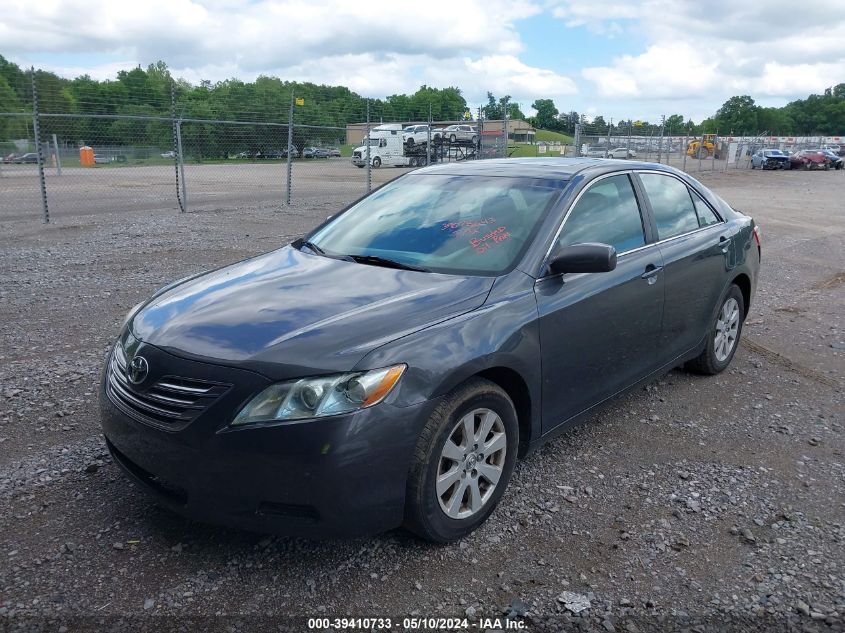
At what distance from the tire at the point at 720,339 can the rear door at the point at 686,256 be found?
197mm

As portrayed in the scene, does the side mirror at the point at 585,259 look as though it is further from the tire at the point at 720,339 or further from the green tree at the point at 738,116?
the green tree at the point at 738,116

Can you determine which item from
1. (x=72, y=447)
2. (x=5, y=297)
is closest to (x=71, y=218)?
(x=5, y=297)

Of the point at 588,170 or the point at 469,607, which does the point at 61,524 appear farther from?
the point at 588,170

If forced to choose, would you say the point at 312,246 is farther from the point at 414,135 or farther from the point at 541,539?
the point at 414,135

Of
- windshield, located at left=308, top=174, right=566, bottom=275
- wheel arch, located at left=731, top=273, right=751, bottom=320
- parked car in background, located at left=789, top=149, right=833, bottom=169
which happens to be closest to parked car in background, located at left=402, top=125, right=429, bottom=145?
parked car in background, located at left=789, top=149, right=833, bottom=169

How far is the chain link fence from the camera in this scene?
643 inches

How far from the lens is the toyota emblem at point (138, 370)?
2.97 meters

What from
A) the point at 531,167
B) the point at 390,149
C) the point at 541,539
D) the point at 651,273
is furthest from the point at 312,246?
the point at 390,149

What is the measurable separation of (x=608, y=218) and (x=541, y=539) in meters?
1.94

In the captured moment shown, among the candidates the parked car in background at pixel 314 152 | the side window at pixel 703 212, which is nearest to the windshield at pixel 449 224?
the side window at pixel 703 212

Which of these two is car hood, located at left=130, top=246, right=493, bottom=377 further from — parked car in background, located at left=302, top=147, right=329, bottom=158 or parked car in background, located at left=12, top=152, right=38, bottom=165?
parked car in background, located at left=302, top=147, right=329, bottom=158

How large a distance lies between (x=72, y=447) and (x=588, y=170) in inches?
134

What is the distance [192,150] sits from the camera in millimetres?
18422

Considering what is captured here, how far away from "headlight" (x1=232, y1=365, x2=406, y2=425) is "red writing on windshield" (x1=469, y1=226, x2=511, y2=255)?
50.0 inches
